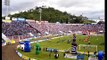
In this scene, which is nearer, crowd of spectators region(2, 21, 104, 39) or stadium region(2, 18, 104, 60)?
stadium region(2, 18, 104, 60)

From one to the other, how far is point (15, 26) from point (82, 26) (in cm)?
5679

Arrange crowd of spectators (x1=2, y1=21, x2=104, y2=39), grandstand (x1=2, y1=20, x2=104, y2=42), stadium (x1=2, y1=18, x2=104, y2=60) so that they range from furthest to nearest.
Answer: crowd of spectators (x1=2, y1=21, x2=104, y2=39), grandstand (x1=2, y1=20, x2=104, y2=42), stadium (x1=2, y1=18, x2=104, y2=60)

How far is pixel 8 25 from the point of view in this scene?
61406mm

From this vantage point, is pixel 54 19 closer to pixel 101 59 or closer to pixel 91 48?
pixel 91 48

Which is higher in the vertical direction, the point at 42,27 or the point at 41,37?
the point at 42,27

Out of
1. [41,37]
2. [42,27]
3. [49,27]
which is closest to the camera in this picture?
[41,37]

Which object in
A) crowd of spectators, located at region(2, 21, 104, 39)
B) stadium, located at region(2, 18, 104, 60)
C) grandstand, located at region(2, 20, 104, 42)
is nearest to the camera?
stadium, located at region(2, 18, 104, 60)

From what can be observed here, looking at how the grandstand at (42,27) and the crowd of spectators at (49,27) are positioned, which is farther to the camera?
the crowd of spectators at (49,27)

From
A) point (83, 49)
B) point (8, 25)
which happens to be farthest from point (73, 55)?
point (8, 25)

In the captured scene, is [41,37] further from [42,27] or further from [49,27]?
[49,27]

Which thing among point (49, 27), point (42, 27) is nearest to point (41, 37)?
point (42, 27)

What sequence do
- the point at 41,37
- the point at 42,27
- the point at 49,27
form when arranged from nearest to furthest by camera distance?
1. the point at 41,37
2. the point at 42,27
3. the point at 49,27

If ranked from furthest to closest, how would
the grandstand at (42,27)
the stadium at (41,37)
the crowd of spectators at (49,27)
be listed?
the crowd of spectators at (49,27) → the grandstand at (42,27) → the stadium at (41,37)

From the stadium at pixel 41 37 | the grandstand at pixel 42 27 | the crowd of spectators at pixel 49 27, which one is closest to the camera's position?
the stadium at pixel 41 37
